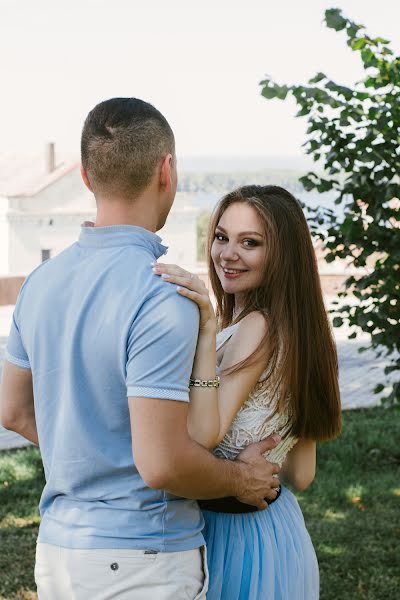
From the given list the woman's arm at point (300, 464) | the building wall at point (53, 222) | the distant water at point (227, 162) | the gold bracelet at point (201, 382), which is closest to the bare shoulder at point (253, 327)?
the gold bracelet at point (201, 382)

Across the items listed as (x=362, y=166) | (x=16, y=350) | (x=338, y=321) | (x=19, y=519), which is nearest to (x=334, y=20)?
(x=362, y=166)

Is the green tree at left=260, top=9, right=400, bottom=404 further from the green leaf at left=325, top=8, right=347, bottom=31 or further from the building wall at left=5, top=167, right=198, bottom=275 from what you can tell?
the building wall at left=5, top=167, right=198, bottom=275

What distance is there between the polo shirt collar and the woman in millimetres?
440

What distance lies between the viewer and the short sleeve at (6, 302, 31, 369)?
217 cm

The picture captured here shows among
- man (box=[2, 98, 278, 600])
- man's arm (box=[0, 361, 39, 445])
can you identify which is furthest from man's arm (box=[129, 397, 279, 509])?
man's arm (box=[0, 361, 39, 445])

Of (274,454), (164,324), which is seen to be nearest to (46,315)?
(164,324)

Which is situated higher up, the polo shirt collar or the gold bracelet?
the polo shirt collar

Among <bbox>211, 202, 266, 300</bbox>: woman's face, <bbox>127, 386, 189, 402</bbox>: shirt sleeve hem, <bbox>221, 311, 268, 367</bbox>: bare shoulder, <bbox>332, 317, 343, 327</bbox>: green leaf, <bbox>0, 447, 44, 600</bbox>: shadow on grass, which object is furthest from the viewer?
<bbox>332, 317, 343, 327</bbox>: green leaf

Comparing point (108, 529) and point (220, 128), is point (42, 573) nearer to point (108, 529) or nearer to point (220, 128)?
point (108, 529)

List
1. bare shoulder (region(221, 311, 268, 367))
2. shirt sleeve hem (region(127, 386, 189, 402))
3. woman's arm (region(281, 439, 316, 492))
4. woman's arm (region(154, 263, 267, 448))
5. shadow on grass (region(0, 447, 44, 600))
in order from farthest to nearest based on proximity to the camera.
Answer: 1. shadow on grass (region(0, 447, 44, 600))
2. woman's arm (region(281, 439, 316, 492))
3. bare shoulder (region(221, 311, 268, 367))
4. woman's arm (region(154, 263, 267, 448))
5. shirt sleeve hem (region(127, 386, 189, 402))

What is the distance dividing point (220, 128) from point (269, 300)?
141m

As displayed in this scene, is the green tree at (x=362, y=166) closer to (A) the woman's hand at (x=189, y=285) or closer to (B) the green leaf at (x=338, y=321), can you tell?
(B) the green leaf at (x=338, y=321)

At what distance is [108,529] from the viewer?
6.46 ft

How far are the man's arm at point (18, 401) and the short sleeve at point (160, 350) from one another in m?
0.44
